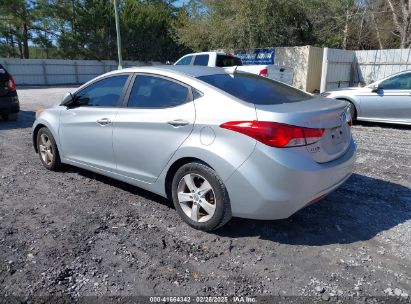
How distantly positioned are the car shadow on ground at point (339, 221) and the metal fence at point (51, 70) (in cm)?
2829

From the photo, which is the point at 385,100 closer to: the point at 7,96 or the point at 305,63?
the point at 305,63

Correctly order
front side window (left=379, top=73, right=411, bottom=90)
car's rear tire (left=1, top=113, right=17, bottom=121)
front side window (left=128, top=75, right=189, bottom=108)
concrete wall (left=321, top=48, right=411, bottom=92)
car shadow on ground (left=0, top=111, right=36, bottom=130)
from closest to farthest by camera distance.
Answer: front side window (left=128, top=75, right=189, bottom=108)
front side window (left=379, top=73, right=411, bottom=90)
car shadow on ground (left=0, top=111, right=36, bottom=130)
car's rear tire (left=1, top=113, right=17, bottom=121)
concrete wall (left=321, top=48, right=411, bottom=92)

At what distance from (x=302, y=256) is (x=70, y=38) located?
3634cm

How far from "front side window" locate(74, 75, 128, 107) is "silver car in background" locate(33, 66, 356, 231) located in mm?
18

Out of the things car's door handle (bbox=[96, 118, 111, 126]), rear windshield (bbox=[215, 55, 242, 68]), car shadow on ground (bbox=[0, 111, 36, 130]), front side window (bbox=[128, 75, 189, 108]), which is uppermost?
rear windshield (bbox=[215, 55, 242, 68])

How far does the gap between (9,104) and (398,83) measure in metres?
9.56

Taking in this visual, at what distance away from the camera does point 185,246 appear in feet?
10.9

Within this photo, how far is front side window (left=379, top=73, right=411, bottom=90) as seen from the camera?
329 inches

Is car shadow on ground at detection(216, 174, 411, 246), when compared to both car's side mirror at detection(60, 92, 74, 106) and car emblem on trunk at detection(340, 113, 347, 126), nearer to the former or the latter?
car emblem on trunk at detection(340, 113, 347, 126)

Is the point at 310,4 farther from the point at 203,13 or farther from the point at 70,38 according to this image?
the point at 70,38

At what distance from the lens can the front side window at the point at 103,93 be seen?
168 inches

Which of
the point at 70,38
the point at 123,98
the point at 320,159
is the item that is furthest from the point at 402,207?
the point at 70,38

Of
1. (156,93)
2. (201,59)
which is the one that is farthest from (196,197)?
(201,59)

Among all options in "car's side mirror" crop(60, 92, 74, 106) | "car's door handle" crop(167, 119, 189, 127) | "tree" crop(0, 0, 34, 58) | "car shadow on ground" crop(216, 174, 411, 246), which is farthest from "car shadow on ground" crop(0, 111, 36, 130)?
"tree" crop(0, 0, 34, 58)
